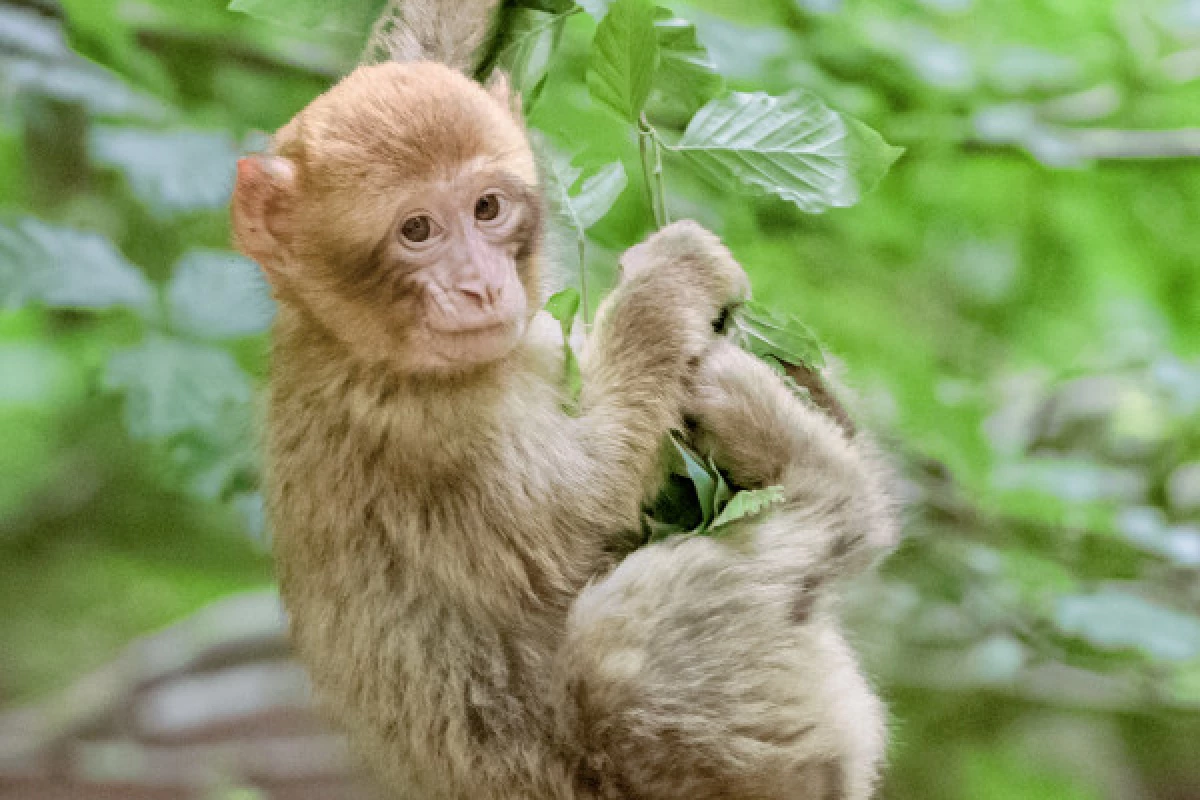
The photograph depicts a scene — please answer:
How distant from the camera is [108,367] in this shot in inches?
132

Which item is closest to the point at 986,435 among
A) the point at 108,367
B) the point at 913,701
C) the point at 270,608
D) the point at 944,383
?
the point at 944,383

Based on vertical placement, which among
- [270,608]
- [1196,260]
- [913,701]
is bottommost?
[913,701]

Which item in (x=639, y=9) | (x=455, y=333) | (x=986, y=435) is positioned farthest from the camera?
(x=986, y=435)

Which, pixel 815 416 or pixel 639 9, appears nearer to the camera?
pixel 639 9

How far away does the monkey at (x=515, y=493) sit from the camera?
2.42m

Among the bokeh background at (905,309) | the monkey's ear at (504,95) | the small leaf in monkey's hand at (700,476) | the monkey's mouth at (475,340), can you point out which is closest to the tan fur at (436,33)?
the bokeh background at (905,309)

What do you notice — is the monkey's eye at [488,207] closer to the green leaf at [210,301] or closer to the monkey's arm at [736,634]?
the monkey's arm at [736,634]

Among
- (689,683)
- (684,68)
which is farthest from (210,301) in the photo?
(689,683)

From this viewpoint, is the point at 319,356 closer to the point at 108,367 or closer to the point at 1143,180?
the point at 108,367

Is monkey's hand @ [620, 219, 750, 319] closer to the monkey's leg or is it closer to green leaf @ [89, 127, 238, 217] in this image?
the monkey's leg

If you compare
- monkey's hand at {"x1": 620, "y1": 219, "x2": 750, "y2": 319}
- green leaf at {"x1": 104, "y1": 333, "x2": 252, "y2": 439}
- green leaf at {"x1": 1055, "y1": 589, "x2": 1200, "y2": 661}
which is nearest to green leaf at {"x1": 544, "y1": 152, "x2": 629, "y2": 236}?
monkey's hand at {"x1": 620, "y1": 219, "x2": 750, "y2": 319}

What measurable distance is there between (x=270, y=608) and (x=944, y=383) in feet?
12.7

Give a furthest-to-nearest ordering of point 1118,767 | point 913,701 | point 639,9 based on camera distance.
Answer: point 1118,767
point 913,701
point 639,9

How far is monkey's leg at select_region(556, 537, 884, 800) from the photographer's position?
2391mm
